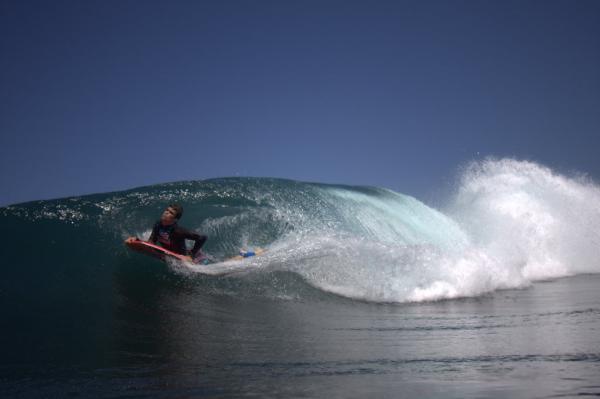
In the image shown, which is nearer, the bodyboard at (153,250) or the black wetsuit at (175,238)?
the bodyboard at (153,250)

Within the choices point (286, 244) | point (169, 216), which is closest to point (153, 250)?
Answer: point (169, 216)

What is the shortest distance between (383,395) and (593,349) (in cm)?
197

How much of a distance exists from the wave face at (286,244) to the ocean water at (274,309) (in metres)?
0.04

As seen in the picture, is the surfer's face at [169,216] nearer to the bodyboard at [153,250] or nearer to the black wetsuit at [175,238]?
the black wetsuit at [175,238]

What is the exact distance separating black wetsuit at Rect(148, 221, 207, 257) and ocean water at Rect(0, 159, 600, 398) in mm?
368

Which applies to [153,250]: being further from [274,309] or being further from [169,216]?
[274,309]

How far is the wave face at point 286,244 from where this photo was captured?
A: 26.2ft

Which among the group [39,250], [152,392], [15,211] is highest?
[15,211]

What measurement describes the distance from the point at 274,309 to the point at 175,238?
9.06 ft

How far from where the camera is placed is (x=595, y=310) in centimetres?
583

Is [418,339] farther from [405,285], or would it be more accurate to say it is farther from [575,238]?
[575,238]

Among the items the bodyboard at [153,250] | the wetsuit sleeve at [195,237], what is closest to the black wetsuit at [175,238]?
the wetsuit sleeve at [195,237]

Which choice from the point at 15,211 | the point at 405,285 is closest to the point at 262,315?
the point at 405,285

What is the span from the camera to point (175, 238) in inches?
332
